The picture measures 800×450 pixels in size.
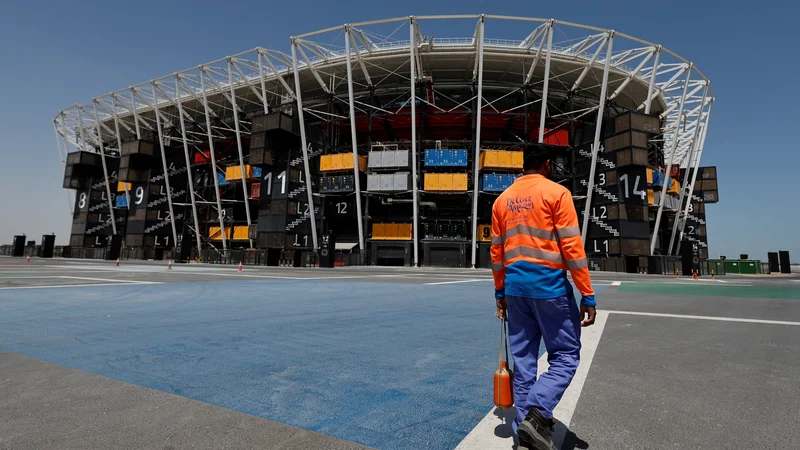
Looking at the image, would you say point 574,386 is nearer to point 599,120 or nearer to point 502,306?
point 502,306

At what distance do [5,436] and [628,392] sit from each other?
4068mm

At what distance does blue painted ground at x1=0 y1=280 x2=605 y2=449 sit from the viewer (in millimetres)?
2410

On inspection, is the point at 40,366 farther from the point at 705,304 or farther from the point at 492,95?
the point at 492,95

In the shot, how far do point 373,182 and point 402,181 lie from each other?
3.07 meters

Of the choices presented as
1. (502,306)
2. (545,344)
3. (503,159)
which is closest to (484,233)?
(503,159)

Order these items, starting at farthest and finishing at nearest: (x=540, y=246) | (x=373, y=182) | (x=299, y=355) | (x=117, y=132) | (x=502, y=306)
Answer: (x=117, y=132) < (x=373, y=182) < (x=299, y=355) < (x=502, y=306) < (x=540, y=246)

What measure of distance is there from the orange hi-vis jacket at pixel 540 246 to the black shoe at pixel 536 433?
69cm

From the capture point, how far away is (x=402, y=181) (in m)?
36.7

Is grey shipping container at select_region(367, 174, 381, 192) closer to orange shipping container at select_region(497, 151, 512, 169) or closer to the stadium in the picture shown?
the stadium

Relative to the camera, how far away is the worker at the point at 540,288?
2.23m

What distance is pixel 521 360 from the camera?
2391 millimetres

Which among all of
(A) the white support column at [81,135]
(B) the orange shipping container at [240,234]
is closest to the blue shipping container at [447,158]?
(B) the orange shipping container at [240,234]

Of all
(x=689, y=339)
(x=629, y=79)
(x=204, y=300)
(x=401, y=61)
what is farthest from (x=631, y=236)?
(x=204, y=300)

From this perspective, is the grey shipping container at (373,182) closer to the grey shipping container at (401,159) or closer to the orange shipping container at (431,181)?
the grey shipping container at (401,159)
